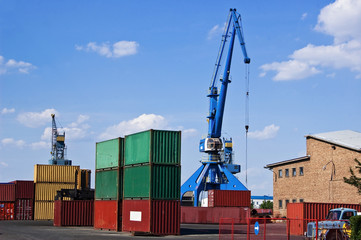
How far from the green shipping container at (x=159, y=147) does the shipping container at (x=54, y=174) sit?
3005 cm

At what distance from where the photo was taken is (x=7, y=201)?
66938 millimetres

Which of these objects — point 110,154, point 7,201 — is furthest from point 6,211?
point 110,154

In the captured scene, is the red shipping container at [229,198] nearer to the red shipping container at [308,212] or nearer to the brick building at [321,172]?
the brick building at [321,172]

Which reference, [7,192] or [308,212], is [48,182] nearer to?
[7,192]

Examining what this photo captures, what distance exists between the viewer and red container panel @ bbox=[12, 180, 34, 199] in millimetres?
66062

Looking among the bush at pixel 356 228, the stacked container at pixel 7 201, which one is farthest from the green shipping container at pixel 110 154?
the stacked container at pixel 7 201

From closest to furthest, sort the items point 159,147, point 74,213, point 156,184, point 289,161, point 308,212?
point 156,184 < point 159,147 < point 308,212 < point 74,213 < point 289,161

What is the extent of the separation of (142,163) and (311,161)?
3042cm

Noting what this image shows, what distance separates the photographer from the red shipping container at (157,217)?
35312 mm

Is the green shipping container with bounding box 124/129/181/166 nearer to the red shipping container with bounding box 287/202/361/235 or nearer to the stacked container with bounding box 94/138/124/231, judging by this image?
the stacked container with bounding box 94/138/124/231

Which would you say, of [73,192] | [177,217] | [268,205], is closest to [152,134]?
[177,217]

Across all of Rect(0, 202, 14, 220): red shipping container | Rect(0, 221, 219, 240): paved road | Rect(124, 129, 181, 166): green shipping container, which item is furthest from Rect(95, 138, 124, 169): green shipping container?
Rect(0, 202, 14, 220): red shipping container

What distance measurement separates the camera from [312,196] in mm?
60969

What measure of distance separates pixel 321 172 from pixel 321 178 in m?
0.69
